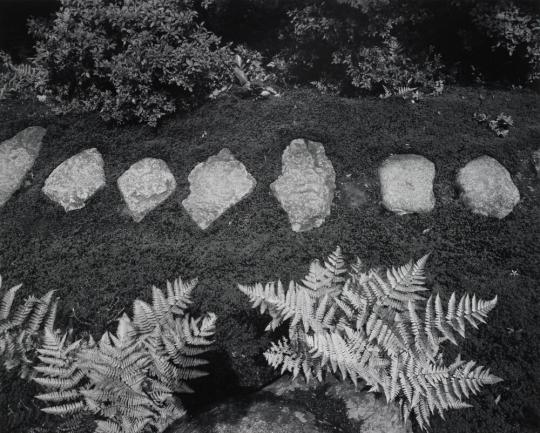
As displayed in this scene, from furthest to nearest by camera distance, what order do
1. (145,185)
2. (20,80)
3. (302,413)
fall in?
(20,80) < (145,185) < (302,413)

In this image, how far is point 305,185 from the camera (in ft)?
13.7

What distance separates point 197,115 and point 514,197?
355cm

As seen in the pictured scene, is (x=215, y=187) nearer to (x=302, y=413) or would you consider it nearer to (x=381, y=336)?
(x=381, y=336)

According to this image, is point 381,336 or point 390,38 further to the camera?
point 390,38

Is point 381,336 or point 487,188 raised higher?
point 487,188

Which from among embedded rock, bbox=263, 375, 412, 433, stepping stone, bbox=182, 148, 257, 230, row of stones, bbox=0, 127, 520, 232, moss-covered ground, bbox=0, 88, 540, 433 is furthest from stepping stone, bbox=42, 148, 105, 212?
embedded rock, bbox=263, 375, 412, 433

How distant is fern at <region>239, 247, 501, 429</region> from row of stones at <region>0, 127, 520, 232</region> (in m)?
1.00

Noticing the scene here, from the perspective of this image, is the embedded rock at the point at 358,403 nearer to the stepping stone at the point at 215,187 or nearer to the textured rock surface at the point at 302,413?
the textured rock surface at the point at 302,413

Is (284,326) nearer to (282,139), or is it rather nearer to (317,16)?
(282,139)

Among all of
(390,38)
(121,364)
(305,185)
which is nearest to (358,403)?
(121,364)

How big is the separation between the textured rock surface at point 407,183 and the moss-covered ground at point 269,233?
3.6 inches

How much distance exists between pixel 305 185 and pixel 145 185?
68.8 inches

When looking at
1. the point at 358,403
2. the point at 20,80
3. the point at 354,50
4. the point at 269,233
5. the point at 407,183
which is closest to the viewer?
the point at 358,403

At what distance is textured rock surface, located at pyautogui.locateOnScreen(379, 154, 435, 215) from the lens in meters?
4.07
